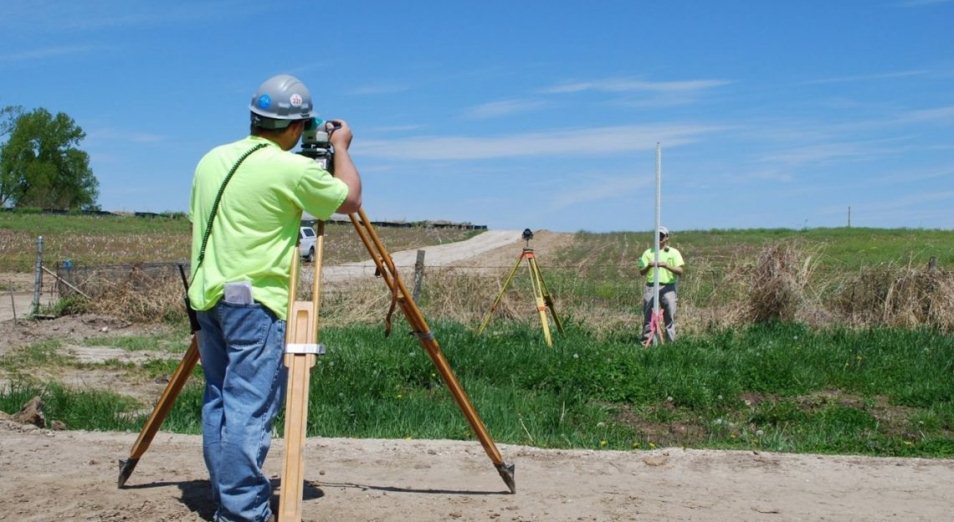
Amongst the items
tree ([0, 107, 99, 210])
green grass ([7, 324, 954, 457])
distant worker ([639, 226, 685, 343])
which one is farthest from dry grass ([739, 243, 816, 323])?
tree ([0, 107, 99, 210])

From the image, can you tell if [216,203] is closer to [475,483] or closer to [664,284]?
[475,483]

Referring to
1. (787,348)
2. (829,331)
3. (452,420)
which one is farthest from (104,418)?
(829,331)

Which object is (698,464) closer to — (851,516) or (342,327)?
(851,516)

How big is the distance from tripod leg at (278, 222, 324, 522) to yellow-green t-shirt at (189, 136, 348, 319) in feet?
1.28

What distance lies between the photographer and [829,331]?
16.2 metres

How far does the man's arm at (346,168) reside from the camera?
5.12 m

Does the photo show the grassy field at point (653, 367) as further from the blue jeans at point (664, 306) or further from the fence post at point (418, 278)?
the blue jeans at point (664, 306)

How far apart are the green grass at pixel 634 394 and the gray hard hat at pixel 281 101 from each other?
4.00 m

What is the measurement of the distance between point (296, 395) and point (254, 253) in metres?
0.78

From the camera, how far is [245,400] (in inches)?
198

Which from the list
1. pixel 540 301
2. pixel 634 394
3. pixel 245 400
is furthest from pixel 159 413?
pixel 540 301

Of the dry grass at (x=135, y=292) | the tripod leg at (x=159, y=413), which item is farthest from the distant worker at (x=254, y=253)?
the dry grass at (x=135, y=292)

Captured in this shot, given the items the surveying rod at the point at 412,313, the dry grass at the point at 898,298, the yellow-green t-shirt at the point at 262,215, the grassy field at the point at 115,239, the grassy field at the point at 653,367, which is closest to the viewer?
the yellow-green t-shirt at the point at 262,215

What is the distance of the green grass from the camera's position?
9.16m
